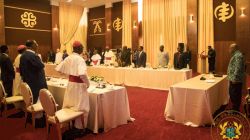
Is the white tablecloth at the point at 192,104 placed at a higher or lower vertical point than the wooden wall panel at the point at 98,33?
lower

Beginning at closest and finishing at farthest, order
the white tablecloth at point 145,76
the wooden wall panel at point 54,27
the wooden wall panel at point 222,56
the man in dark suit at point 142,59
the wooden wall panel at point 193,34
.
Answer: the white tablecloth at point 145,76 < the man in dark suit at point 142,59 < the wooden wall panel at point 222,56 < the wooden wall panel at point 193,34 < the wooden wall panel at point 54,27

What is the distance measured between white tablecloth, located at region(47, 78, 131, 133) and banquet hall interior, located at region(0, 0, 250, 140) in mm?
17

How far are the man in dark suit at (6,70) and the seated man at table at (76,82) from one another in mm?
2284

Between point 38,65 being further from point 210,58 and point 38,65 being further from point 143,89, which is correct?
point 210,58

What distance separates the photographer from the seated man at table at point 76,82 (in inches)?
144

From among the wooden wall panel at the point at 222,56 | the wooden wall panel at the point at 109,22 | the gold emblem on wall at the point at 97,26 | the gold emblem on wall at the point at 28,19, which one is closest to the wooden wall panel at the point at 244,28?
the wooden wall panel at the point at 222,56

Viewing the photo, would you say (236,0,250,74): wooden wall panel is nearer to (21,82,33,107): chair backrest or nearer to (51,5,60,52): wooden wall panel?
(21,82,33,107): chair backrest

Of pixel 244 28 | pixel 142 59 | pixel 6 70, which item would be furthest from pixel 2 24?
pixel 244 28

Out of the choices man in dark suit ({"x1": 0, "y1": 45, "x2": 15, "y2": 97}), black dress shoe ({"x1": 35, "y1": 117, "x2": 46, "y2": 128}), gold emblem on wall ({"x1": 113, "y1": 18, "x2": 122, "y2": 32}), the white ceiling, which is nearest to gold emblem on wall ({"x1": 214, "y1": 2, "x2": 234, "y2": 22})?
gold emblem on wall ({"x1": 113, "y1": 18, "x2": 122, "y2": 32})

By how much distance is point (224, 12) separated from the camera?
10.7 meters

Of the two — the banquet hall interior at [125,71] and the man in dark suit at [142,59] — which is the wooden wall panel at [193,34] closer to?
the banquet hall interior at [125,71]

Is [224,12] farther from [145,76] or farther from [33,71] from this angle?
[33,71]

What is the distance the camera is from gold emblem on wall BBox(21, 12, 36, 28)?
41.8ft

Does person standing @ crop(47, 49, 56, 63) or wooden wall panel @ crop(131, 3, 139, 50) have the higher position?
wooden wall panel @ crop(131, 3, 139, 50)
